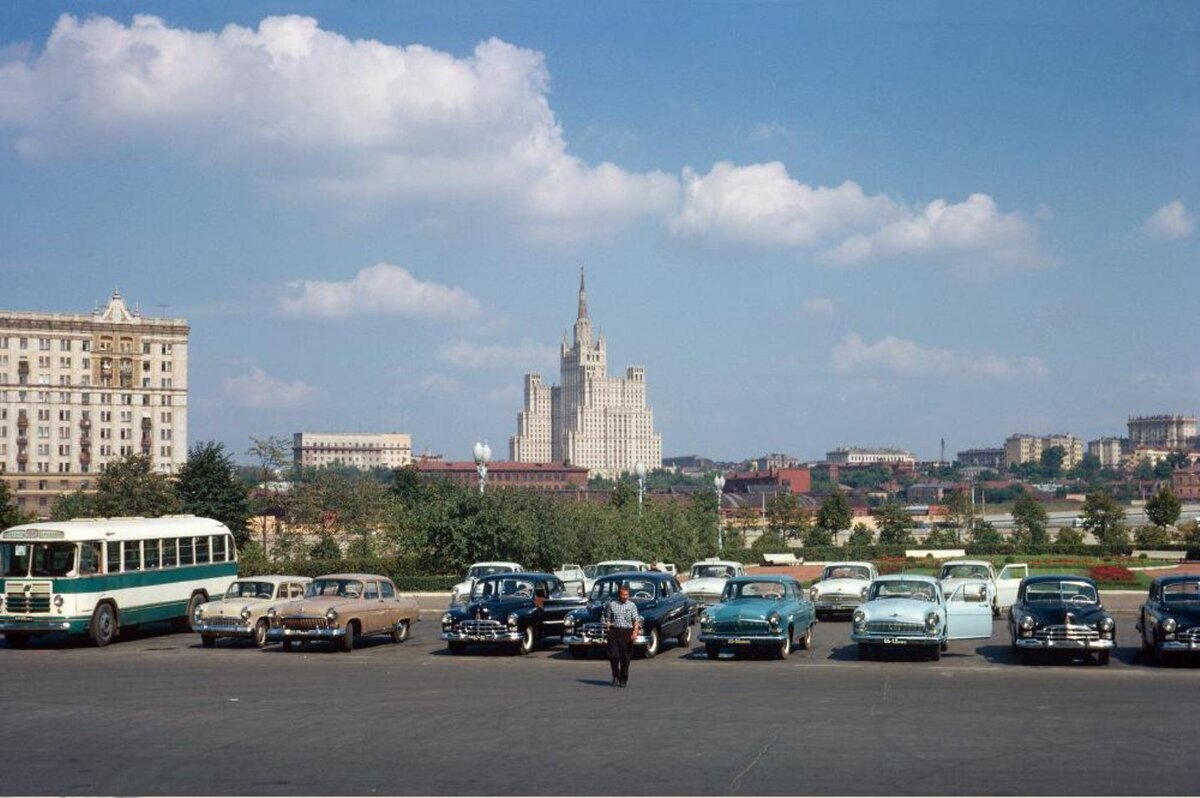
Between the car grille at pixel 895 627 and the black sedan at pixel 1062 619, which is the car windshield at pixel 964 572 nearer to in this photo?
the black sedan at pixel 1062 619

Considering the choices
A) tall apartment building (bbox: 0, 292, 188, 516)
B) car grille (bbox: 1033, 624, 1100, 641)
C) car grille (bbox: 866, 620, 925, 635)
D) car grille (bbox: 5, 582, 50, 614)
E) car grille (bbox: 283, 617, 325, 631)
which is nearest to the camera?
car grille (bbox: 1033, 624, 1100, 641)

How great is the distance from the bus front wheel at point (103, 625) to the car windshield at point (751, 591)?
45.4ft

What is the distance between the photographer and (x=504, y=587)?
27.3 metres

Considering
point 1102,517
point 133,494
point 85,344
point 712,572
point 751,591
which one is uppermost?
point 85,344

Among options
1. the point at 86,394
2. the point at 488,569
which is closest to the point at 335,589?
the point at 488,569

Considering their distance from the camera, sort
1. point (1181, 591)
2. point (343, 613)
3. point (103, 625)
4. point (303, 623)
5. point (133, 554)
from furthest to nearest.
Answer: point (133, 554) → point (103, 625) → point (343, 613) → point (303, 623) → point (1181, 591)

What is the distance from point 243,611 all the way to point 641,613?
30.0 ft

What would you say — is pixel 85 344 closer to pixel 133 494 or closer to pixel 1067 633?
pixel 133 494

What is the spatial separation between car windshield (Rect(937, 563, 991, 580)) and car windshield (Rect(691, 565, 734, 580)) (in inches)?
234

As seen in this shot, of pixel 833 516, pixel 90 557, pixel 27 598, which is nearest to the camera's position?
pixel 27 598

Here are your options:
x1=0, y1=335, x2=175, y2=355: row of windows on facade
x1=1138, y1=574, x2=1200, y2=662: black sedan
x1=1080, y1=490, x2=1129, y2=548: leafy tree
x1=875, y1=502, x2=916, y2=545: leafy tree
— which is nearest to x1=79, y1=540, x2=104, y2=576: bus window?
x1=1138, y1=574, x2=1200, y2=662: black sedan

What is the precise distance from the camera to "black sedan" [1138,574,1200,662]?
22.6m

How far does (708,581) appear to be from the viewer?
35844 mm

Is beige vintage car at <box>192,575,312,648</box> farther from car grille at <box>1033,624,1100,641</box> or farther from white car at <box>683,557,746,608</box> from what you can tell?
car grille at <box>1033,624,1100,641</box>
